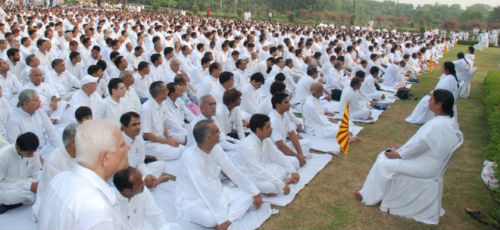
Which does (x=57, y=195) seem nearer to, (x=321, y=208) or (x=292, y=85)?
(x=321, y=208)

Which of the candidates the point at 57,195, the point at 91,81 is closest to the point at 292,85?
the point at 91,81

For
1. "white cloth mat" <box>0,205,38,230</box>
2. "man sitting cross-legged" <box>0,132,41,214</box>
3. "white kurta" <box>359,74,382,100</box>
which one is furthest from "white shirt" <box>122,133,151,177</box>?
"white kurta" <box>359,74,382,100</box>

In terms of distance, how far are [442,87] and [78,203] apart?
7.02 meters

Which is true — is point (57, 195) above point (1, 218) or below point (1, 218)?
above

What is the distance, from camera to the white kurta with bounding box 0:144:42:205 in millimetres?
3613

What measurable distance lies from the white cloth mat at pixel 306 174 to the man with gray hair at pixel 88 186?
260cm

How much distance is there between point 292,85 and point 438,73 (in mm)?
7516

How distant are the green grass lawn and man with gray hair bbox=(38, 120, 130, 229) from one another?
2.28m

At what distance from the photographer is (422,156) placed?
377 cm

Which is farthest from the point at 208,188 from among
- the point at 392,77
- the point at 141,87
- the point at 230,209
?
the point at 392,77

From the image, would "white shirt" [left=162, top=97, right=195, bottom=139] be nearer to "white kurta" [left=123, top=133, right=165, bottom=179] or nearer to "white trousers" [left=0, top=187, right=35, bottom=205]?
"white kurta" [left=123, top=133, right=165, bottom=179]

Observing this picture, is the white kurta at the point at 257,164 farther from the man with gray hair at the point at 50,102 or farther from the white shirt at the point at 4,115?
the man with gray hair at the point at 50,102

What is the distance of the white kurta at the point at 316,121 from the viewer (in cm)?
616

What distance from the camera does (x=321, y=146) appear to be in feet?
19.0
